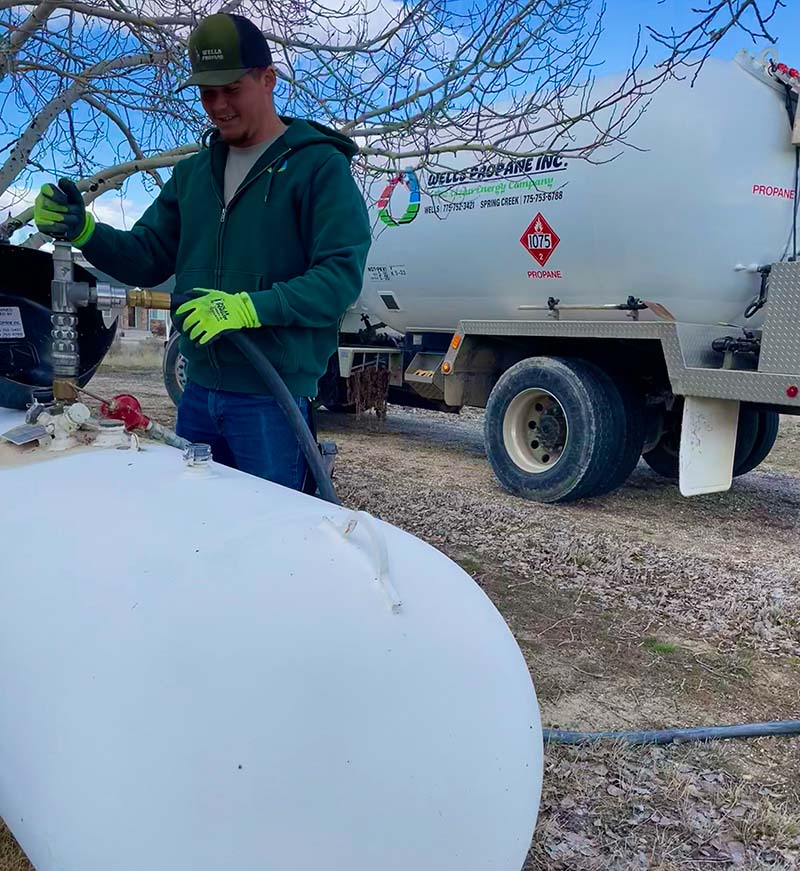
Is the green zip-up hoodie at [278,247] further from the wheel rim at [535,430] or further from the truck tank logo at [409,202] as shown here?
the truck tank logo at [409,202]

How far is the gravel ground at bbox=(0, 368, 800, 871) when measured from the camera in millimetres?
2027

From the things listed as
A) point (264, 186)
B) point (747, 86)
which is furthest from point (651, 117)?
point (264, 186)

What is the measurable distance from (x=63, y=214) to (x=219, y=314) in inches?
27.0

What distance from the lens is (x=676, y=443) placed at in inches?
241

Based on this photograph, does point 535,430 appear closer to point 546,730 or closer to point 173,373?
point 546,730

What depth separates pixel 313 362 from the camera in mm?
2254

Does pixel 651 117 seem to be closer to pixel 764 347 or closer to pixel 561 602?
pixel 764 347

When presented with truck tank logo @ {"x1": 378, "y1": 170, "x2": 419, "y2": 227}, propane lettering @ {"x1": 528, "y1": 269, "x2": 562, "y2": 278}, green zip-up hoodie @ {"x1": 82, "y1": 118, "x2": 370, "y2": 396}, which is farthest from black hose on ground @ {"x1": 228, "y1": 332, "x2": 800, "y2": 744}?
truck tank logo @ {"x1": 378, "y1": 170, "x2": 419, "y2": 227}

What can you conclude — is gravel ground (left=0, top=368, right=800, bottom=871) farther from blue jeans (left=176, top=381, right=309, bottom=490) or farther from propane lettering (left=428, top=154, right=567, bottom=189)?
propane lettering (left=428, top=154, right=567, bottom=189)

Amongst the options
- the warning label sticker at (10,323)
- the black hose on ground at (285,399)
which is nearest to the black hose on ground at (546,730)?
the black hose on ground at (285,399)

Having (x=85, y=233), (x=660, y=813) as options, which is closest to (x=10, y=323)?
(x=85, y=233)

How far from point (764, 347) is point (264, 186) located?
10.9 feet

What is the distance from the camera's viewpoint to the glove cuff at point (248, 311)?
1.92 m

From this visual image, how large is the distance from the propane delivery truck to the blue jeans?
2232 millimetres
